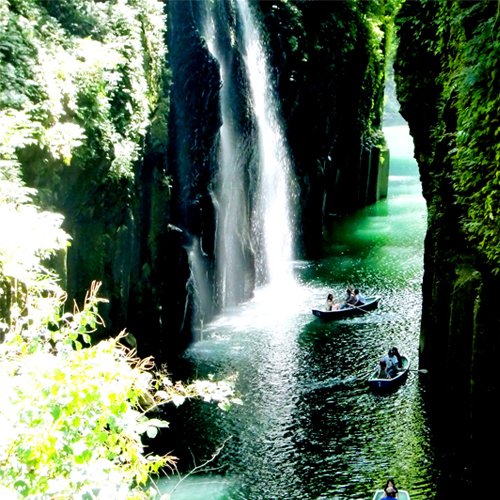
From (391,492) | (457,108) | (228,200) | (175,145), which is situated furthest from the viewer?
(228,200)

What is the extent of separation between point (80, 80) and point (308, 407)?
10569mm

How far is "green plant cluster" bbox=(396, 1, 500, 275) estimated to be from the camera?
15.3 metres

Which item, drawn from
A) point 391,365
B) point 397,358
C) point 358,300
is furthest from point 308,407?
point 358,300

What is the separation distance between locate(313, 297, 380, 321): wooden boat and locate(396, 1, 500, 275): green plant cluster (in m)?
6.77

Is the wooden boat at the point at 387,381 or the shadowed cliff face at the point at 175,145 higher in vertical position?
the shadowed cliff face at the point at 175,145

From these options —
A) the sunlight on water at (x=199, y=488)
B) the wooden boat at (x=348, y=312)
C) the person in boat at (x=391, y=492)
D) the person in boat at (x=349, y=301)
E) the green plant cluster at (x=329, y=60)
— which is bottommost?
the sunlight on water at (x=199, y=488)

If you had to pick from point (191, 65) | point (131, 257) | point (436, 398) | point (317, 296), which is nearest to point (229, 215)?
point (317, 296)

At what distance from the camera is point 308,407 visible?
19703mm

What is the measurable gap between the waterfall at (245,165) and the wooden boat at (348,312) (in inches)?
173

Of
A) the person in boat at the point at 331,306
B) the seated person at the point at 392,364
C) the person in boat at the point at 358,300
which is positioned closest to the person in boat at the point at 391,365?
the seated person at the point at 392,364

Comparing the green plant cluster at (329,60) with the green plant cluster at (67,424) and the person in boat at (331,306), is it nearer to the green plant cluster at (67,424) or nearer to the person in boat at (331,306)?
the person in boat at (331,306)

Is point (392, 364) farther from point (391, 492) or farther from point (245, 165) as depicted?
point (245, 165)

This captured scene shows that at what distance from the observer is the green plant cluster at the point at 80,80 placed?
14.9m

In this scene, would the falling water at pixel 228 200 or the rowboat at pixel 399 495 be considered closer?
the rowboat at pixel 399 495
